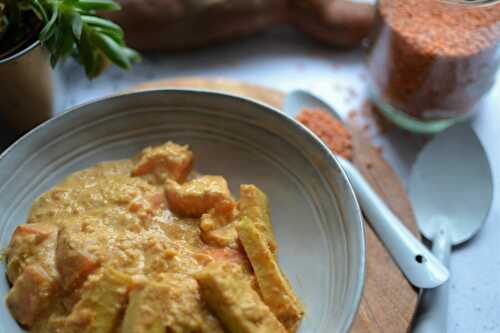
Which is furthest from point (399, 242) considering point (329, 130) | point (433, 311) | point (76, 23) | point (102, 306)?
point (76, 23)

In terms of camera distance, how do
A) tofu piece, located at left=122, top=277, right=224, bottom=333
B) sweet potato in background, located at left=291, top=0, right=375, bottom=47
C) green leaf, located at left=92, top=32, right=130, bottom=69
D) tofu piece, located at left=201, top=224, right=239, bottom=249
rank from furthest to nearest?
sweet potato in background, located at left=291, top=0, right=375, bottom=47, green leaf, located at left=92, top=32, right=130, bottom=69, tofu piece, located at left=201, top=224, right=239, bottom=249, tofu piece, located at left=122, top=277, right=224, bottom=333

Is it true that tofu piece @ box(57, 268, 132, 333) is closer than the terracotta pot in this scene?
Yes

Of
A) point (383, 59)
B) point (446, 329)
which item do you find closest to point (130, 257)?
point (446, 329)

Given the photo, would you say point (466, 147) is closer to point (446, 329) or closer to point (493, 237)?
point (493, 237)

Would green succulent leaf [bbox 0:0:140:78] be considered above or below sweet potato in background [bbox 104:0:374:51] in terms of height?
above

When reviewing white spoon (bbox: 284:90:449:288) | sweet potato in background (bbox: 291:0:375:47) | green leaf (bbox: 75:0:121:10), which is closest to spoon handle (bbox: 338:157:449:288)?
white spoon (bbox: 284:90:449:288)

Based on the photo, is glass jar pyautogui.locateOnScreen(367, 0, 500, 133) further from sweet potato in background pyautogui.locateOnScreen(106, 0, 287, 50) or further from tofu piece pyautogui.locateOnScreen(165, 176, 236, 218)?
tofu piece pyautogui.locateOnScreen(165, 176, 236, 218)

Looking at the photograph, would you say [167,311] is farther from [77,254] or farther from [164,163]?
[164,163]
